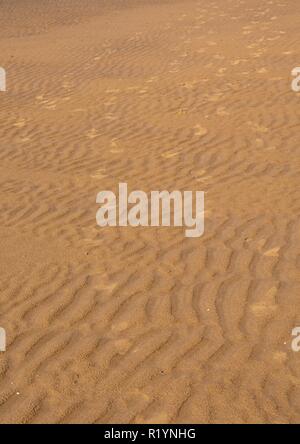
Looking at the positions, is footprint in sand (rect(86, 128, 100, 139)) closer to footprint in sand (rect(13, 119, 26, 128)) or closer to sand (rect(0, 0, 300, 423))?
sand (rect(0, 0, 300, 423))

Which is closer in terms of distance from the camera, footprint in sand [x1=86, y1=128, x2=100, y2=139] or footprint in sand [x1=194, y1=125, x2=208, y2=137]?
footprint in sand [x1=194, y1=125, x2=208, y2=137]

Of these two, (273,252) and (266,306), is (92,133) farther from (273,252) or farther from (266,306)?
(266,306)

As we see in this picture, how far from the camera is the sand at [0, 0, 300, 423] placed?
3.88 meters

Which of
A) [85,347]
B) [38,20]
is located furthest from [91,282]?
[38,20]

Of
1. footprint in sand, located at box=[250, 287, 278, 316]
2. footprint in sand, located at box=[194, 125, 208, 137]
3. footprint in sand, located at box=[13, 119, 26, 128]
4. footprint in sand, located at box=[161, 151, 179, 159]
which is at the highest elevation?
footprint in sand, located at box=[13, 119, 26, 128]

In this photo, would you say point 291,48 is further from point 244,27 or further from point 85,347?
point 85,347

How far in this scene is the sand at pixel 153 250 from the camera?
3877 millimetres

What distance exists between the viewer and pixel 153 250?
18.6 feet

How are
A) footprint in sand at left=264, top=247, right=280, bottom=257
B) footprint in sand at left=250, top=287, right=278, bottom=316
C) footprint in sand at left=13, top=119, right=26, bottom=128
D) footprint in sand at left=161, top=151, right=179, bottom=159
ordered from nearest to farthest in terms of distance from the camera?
footprint in sand at left=250, top=287, right=278, bottom=316 → footprint in sand at left=264, top=247, right=280, bottom=257 → footprint in sand at left=161, top=151, right=179, bottom=159 → footprint in sand at left=13, top=119, right=26, bottom=128

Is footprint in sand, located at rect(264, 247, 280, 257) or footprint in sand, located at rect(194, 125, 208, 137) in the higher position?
footprint in sand, located at rect(194, 125, 208, 137)

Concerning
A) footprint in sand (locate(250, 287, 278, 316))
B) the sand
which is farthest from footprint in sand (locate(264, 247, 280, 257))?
footprint in sand (locate(250, 287, 278, 316))
